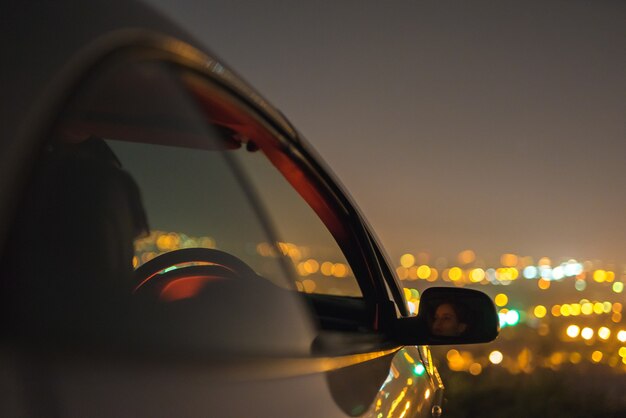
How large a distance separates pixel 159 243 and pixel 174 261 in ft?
0.48

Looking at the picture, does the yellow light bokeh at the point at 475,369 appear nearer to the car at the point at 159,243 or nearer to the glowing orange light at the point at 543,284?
the car at the point at 159,243

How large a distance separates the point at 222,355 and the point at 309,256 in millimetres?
1021

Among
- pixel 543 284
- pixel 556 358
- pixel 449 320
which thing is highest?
pixel 543 284

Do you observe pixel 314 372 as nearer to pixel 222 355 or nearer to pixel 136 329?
pixel 222 355

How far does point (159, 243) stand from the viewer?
1987mm

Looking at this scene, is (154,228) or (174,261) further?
(174,261)

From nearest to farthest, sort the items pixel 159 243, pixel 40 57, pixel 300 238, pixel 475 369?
1. pixel 40 57
2. pixel 159 243
3. pixel 300 238
4. pixel 475 369

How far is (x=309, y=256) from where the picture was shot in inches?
110

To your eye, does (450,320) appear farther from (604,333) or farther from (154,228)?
(604,333)

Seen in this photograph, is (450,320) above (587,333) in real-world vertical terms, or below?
below

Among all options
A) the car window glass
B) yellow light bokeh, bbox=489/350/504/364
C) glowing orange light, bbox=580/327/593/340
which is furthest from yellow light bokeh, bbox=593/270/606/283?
the car window glass

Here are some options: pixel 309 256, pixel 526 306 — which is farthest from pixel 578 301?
pixel 309 256

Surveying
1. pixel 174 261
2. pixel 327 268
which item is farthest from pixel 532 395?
pixel 174 261

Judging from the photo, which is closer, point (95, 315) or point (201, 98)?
point (95, 315)
